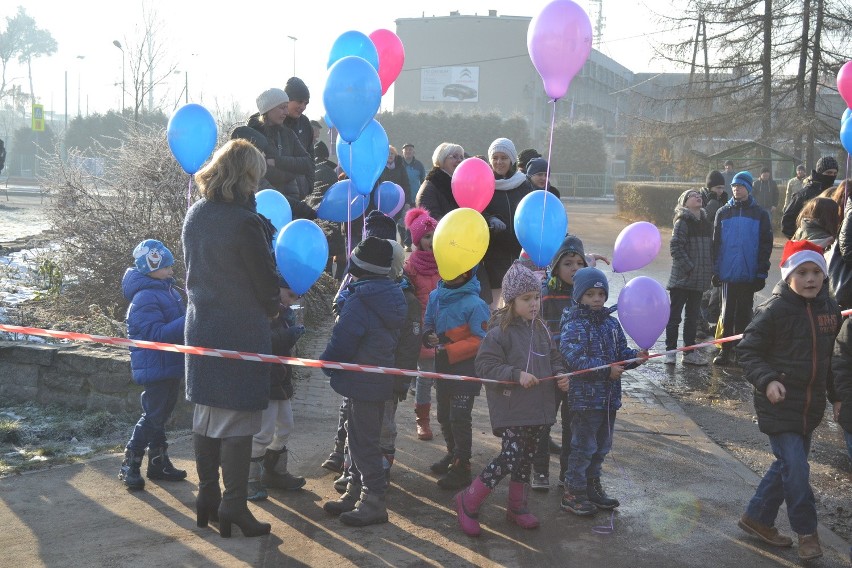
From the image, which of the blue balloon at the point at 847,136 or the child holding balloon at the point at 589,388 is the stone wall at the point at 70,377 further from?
the blue balloon at the point at 847,136

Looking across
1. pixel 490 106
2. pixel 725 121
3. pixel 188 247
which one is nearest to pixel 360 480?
pixel 188 247

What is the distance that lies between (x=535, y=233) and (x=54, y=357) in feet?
11.9

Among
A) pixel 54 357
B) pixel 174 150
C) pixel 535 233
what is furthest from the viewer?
pixel 54 357

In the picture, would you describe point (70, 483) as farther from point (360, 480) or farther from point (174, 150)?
point (174, 150)

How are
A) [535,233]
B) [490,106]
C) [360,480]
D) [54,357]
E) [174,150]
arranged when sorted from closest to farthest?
[360,480] < [535,233] < [174,150] < [54,357] < [490,106]

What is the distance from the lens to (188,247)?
4.45 m

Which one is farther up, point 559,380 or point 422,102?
point 422,102

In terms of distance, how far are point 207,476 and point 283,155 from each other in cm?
327

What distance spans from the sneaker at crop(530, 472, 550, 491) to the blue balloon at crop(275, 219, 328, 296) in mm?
1817

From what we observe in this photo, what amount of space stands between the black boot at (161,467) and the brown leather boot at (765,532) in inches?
125

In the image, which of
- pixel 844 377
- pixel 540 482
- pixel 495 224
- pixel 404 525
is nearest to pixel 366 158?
pixel 495 224

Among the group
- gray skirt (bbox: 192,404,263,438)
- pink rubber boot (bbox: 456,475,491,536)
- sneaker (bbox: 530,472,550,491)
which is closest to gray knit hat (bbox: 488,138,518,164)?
sneaker (bbox: 530,472,550,491)

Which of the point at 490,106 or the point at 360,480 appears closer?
the point at 360,480

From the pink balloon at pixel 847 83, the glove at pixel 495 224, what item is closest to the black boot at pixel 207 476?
the glove at pixel 495 224
